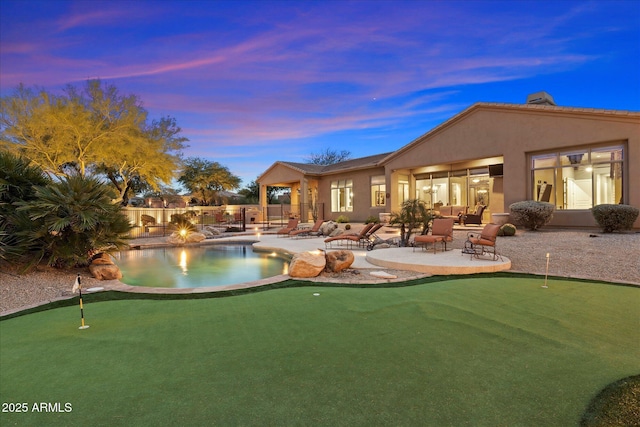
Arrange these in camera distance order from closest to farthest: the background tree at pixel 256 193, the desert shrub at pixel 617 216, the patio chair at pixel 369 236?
the desert shrub at pixel 617 216 → the patio chair at pixel 369 236 → the background tree at pixel 256 193

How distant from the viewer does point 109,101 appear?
64.8 ft

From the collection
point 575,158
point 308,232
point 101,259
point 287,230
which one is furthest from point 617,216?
point 101,259

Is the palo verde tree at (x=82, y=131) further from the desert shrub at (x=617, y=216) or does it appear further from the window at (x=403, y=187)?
the desert shrub at (x=617, y=216)

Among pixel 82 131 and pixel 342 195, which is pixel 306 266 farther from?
pixel 342 195

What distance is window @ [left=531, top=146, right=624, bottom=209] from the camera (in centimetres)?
1248

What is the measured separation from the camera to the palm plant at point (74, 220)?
7.12 m

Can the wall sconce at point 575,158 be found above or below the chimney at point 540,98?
below

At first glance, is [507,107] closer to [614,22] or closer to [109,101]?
[614,22]

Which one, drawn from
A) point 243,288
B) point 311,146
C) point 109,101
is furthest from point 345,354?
point 311,146

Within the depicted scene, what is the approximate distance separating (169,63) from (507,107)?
585 inches

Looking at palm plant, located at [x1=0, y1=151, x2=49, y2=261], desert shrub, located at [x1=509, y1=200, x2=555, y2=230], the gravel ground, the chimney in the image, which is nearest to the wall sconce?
desert shrub, located at [x1=509, y1=200, x2=555, y2=230]

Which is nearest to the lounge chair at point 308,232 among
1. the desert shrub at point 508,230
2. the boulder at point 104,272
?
the desert shrub at point 508,230

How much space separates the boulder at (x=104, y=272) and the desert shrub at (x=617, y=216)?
1514 cm

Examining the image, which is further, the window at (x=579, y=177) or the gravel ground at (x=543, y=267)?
the window at (x=579, y=177)
